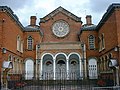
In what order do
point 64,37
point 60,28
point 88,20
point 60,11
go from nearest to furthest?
point 64,37 → point 60,28 → point 60,11 → point 88,20

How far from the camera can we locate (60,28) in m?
39.1

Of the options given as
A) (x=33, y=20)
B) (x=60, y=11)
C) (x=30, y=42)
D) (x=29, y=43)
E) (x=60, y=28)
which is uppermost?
(x=60, y=11)

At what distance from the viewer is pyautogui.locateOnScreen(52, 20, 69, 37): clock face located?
1534 inches

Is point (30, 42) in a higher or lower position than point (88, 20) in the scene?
lower

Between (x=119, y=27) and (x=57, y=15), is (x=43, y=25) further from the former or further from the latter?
(x=119, y=27)

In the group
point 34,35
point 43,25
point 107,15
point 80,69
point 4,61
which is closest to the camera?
point 4,61

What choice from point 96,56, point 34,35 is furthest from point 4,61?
point 96,56

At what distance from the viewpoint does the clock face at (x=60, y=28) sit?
3897 cm

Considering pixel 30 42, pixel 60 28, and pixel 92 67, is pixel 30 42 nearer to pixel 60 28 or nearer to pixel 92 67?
pixel 60 28

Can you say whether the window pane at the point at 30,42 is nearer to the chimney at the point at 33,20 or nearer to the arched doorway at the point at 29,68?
the arched doorway at the point at 29,68

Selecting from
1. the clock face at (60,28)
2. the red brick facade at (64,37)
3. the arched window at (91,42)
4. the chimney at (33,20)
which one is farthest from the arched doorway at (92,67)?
the chimney at (33,20)

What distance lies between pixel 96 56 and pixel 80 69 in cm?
381

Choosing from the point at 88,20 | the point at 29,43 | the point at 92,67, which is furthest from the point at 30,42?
the point at 88,20

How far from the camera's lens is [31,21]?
41344 mm
